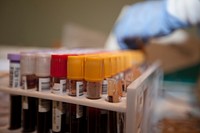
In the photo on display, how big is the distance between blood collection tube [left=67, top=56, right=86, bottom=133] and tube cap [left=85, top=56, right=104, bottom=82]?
15 millimetres

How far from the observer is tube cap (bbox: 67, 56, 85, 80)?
0.46 m

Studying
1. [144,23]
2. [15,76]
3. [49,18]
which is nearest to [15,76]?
[15,76]

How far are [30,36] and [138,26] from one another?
763mm

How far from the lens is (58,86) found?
0.49 metres

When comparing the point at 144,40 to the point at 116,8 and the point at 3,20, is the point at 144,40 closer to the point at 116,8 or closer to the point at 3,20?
the point at 116,8

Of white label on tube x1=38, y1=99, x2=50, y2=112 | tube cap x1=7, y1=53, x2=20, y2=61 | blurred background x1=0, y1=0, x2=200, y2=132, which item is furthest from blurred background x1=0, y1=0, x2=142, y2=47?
white label on tube x1=38, y1=99, x2=50, y2=112

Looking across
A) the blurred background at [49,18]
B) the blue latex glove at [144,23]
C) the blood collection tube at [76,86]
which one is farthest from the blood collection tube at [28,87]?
the blue latex glove at [144,23]

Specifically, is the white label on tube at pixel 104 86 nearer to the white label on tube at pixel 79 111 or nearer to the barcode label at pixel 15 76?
the white label on tube at pixel 79 111

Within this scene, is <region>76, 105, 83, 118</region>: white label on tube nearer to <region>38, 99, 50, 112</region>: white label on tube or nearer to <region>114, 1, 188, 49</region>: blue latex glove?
<region>38, 99, 50, 112</region>: white label on tube

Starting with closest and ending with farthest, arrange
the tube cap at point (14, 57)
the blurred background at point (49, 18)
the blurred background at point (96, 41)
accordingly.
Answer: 1. the tube cap at point (14, 57)
2. the blurred background at point (49, 18)
3. the blurred background at point (96, 41)

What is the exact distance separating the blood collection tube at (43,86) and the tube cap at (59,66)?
0.03 metres

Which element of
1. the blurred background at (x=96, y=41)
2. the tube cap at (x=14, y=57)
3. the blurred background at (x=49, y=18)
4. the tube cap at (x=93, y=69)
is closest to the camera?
the tube cap at (x=93, y=69)

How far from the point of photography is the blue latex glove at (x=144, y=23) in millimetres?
925

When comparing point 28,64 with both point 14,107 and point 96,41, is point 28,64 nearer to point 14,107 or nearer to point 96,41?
point 14,107
